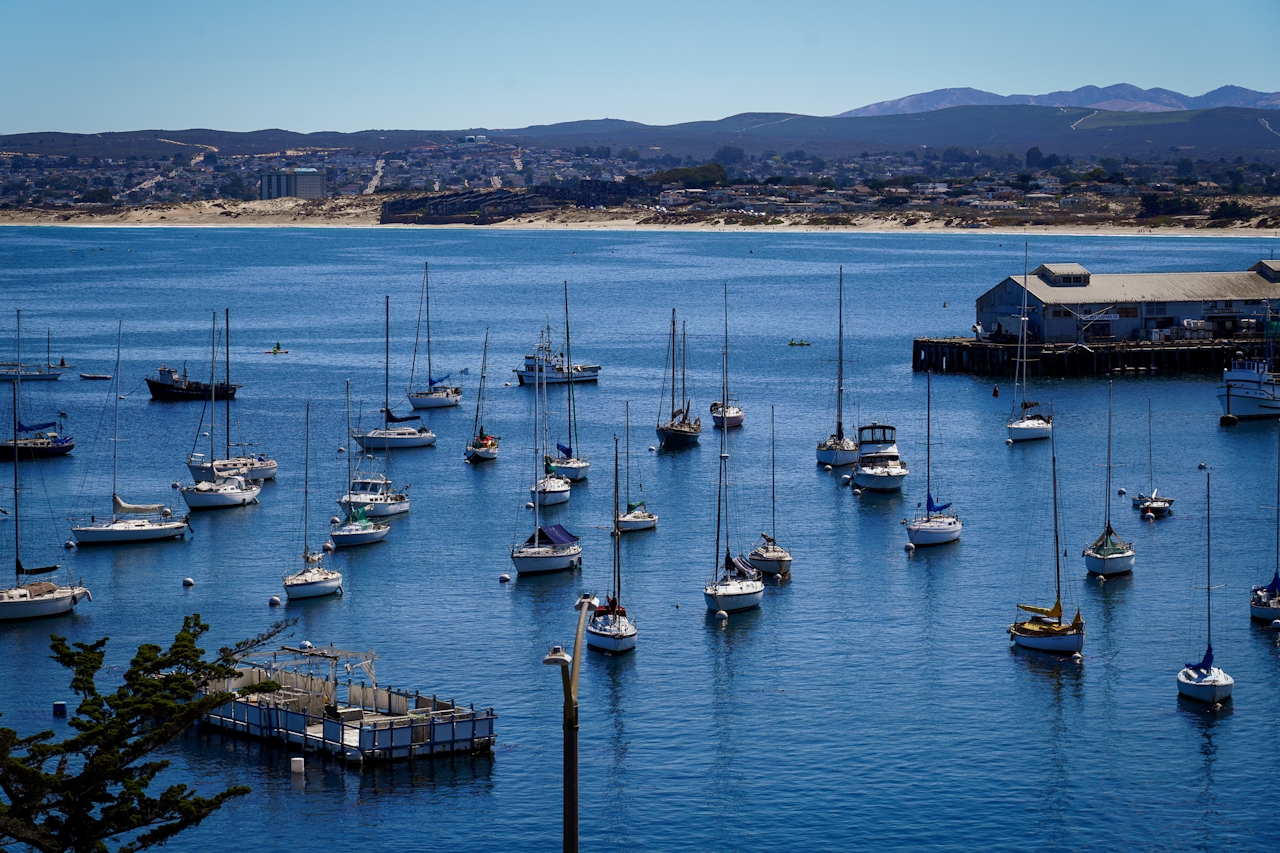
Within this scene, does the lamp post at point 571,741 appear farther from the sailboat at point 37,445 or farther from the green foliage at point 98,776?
the sailboat at point 37,445

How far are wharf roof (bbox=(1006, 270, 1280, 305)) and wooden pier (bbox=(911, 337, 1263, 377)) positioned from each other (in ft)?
11.4

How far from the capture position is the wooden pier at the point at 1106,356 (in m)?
117

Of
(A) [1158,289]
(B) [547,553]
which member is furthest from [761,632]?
(A) [1158,289]

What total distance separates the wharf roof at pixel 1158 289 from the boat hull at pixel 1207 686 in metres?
74.0

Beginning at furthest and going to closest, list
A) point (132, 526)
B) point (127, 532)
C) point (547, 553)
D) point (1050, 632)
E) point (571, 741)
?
point (132, 526) → point (127, 532) → point (547, 553) → point (1050, 632) → point (571, 741)

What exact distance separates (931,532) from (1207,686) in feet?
66.8

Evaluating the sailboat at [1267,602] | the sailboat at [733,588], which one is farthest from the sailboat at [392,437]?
the sailboat at [1267,602]

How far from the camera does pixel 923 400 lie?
10581 cm

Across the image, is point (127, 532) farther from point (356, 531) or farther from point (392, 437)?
point (392, 437)

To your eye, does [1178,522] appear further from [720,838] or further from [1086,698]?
[720,838]

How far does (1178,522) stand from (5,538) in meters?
48.3

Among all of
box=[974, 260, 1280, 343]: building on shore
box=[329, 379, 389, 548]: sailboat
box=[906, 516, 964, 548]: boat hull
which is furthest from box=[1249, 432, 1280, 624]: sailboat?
box=[974, 260, 1280, 343]: building on shore

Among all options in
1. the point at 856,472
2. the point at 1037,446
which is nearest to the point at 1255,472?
the point at 1037,446

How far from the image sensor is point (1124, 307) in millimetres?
121312
